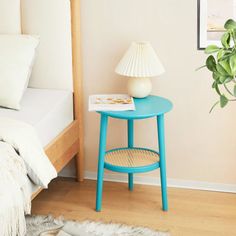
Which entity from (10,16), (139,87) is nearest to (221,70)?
(139,87)

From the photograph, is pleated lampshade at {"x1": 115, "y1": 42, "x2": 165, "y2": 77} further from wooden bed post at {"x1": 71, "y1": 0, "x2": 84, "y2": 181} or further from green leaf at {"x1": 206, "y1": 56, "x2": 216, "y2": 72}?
green leaf at {"x1": 206, "y1": 56, "x2": 216, "y2": 72}

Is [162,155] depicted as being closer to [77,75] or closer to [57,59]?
[77,75]

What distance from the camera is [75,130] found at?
118 inches

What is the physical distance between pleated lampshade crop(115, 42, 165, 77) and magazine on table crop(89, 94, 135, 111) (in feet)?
0.49

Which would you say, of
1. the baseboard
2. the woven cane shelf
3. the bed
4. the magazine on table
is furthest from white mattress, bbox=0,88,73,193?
the baseboard

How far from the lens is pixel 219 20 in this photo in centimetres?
277

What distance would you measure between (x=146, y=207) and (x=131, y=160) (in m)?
0.26

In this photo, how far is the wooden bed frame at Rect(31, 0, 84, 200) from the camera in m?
2.74

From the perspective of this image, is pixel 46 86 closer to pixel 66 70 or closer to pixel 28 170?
pixel 66 70

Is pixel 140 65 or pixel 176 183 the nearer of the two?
pixel 140 65

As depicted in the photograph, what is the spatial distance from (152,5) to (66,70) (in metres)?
0.59

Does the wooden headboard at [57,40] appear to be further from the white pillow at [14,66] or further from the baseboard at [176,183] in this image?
the baseboard at [176,183]

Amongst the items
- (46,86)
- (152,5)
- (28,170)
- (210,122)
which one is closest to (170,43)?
(152,5)

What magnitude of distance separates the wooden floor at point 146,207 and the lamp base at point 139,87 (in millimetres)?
580
